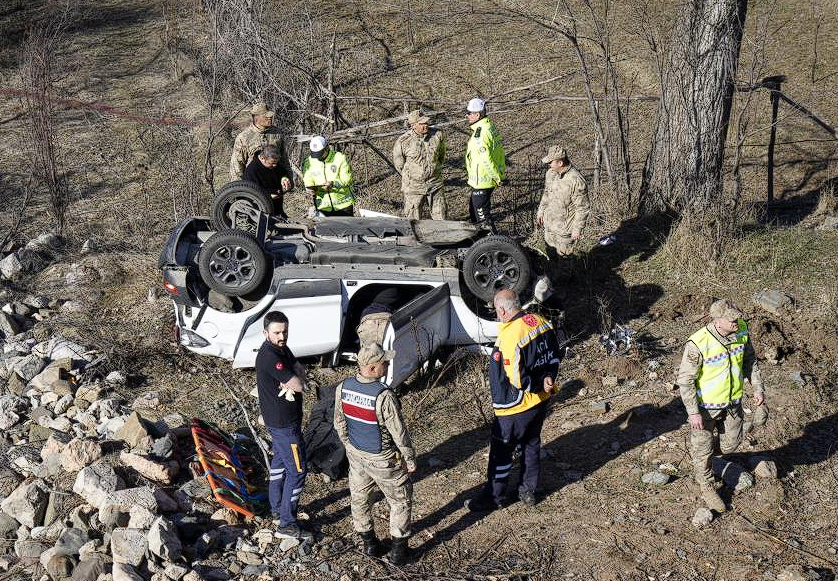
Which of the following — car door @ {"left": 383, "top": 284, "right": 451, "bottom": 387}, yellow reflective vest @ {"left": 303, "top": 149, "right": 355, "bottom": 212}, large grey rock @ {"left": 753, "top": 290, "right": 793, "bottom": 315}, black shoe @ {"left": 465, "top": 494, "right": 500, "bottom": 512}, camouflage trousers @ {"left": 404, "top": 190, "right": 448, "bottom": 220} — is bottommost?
black shoe @ {"left": 465, "top": 494, "right": 500, "bottom": 512}

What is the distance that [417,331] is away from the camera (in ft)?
23.5

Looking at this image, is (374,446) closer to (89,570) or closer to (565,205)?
(89,570)

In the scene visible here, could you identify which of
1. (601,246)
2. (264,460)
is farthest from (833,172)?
(264,460)

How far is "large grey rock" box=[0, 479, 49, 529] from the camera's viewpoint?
5.92 metres

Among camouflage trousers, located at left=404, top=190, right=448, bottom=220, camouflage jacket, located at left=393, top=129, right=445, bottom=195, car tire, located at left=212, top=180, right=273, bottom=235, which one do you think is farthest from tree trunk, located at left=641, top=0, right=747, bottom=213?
car tire, located at left=212, top=180, right=273, bottom=235

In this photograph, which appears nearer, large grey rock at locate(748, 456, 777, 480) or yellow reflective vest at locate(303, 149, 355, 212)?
large grey rock at locate(748, 456, 777, 480)

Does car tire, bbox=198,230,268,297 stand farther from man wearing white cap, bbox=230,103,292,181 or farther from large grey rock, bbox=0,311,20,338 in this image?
large grey rock, bbox=0,311,20,338

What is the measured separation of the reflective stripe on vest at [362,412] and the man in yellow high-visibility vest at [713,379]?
200cm

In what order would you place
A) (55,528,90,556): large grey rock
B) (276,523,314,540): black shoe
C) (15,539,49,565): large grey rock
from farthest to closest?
(276,523,314,540): black shoe, (15,539,49,565): large grey rock, (55,528,90,556): large grey rock

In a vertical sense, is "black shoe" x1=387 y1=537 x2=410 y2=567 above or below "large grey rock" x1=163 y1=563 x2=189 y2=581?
below

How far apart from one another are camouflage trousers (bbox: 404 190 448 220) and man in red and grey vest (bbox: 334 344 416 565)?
4.71 meters

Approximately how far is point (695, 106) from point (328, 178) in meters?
4.33

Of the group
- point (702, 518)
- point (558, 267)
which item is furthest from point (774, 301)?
point (702, 518)

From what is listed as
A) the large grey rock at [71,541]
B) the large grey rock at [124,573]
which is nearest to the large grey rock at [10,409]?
the large grey rock at [71,541]
